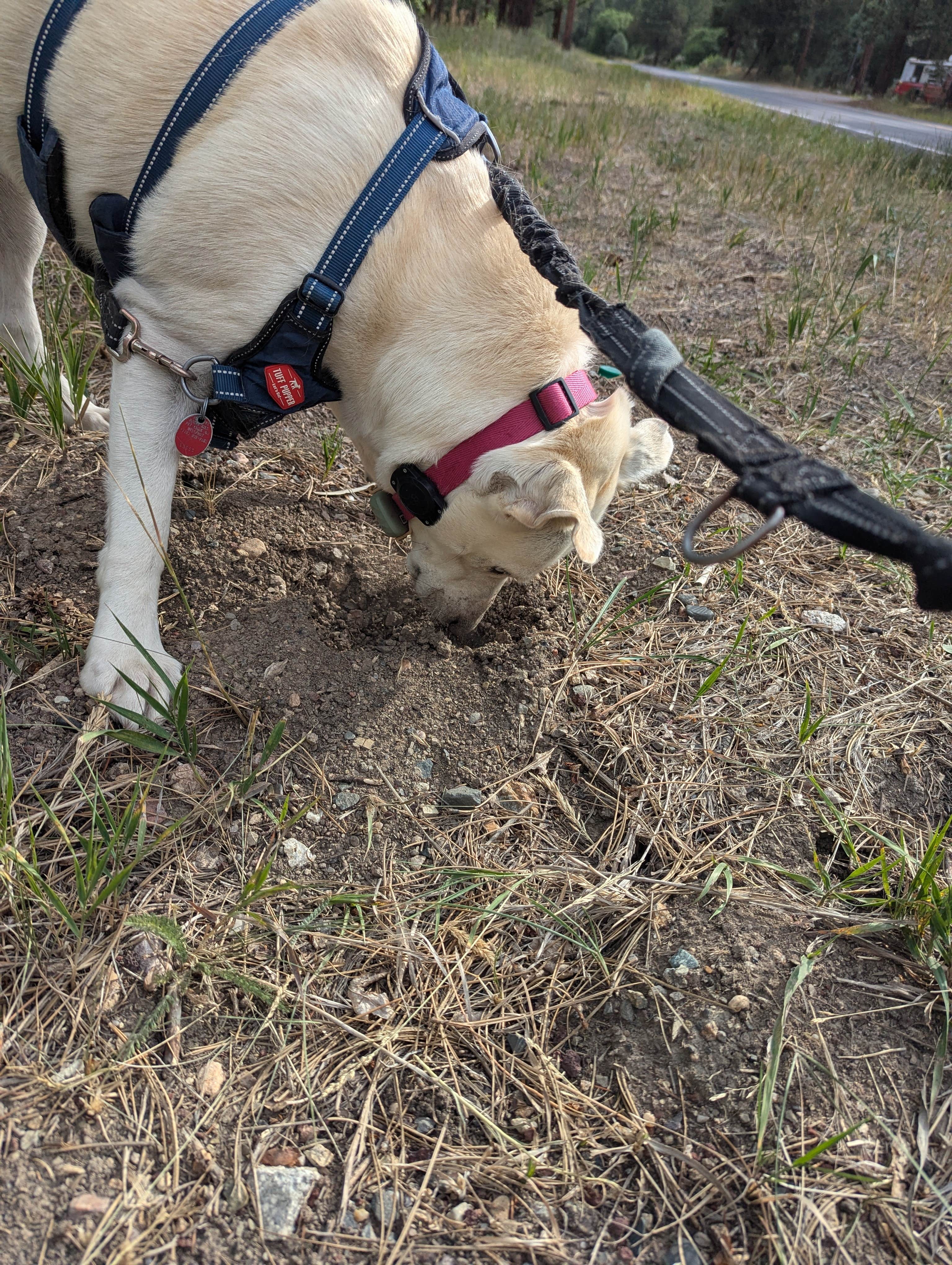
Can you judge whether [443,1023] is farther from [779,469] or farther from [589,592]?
[589,592]

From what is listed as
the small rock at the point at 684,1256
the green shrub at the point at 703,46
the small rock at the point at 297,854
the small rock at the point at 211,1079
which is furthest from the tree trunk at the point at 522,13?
the green shrub at the point at 703,46

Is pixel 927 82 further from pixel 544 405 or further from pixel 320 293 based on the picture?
pixel 320 293

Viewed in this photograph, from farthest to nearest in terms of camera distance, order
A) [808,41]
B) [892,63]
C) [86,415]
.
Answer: [808,41] → [892,63] → [86,415]

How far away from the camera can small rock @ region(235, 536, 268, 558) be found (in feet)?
8.66

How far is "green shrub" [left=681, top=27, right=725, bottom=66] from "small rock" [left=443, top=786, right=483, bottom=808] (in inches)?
2736

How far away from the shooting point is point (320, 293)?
1.86 metres

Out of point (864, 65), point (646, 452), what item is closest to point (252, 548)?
point (646, 452)

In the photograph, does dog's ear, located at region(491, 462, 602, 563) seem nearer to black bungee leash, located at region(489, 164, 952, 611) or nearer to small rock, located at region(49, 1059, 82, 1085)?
black bungee leash, located at region(489, 164, 952, 611)

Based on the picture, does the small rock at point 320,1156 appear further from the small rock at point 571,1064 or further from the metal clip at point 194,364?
the metal clip at point 194,364

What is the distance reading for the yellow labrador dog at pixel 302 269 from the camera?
1.87m

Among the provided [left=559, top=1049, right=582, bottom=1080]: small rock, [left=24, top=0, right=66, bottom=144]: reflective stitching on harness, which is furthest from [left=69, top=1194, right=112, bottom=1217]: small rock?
[left=24, top=0, right=66, bottom=144]: reflective stitching on harness

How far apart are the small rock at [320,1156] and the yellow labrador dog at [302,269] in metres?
1.17

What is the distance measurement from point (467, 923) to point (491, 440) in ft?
3.85

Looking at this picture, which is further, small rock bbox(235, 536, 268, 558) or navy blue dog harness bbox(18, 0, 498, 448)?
small rock bbox(235, 536, 268, 558)
